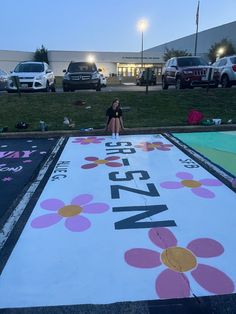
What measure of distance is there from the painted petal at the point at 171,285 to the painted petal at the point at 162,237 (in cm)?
51

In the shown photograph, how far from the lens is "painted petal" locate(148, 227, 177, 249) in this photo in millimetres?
3584

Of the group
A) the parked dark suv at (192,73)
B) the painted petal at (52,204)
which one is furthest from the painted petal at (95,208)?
the parked dark suv at (192,73)

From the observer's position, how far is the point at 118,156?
24.4ft

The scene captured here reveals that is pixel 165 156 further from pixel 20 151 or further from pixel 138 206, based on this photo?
pixel 20 151

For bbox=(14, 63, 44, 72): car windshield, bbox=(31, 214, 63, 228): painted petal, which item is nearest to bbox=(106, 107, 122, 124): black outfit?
bbox=(31, 214, 63, 228): painted petal

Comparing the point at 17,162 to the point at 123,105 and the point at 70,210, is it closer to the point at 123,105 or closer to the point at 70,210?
the point at 70,210

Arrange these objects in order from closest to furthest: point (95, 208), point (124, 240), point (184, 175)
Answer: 1. point (124, 240)
2. point (95, 208)
3. point (184, 175)

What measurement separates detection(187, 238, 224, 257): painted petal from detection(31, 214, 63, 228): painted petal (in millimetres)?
1767

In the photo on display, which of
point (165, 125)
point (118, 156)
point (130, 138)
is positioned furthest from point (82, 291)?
point (165, 125)

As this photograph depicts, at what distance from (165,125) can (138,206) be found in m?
6.57

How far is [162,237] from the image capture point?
373cm

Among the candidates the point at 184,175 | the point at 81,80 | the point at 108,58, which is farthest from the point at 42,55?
the point at 184,175

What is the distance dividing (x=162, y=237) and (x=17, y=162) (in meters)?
4.58

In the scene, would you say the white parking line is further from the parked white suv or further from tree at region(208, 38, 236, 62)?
tree at region(208, 38, 236, 62)
